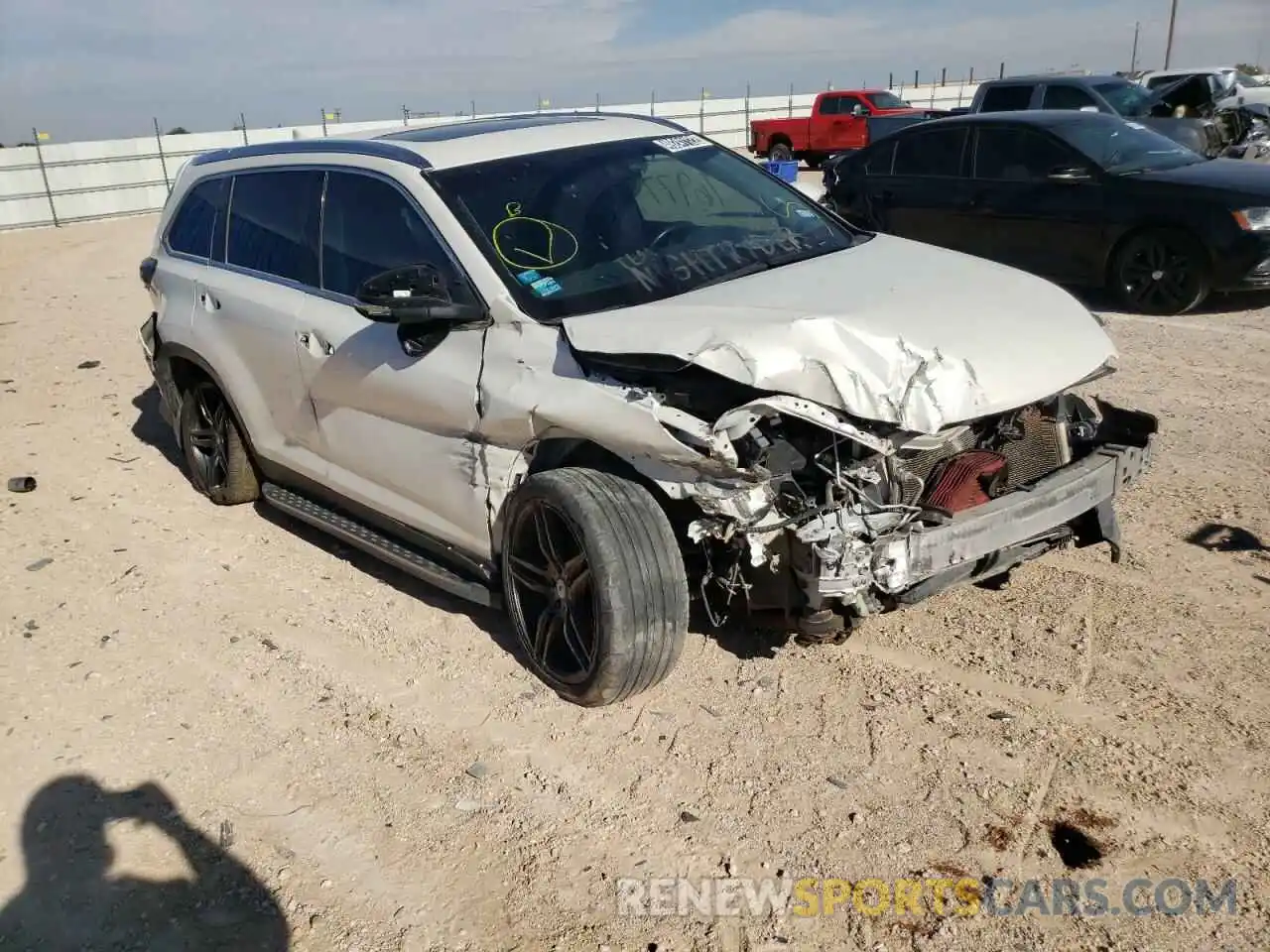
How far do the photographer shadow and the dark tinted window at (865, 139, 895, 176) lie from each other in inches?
357

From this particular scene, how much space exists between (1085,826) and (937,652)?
1.00m

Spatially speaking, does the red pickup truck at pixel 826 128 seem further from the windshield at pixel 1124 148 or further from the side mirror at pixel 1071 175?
the side mirror at pixel 1071 175

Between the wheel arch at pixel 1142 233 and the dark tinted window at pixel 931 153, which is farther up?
the dark tinted window at pixel 931 153

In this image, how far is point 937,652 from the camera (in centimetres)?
393

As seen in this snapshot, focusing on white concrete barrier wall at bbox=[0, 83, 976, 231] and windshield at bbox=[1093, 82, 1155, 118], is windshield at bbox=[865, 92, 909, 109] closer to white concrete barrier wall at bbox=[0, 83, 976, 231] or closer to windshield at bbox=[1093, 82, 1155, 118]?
white concrete barrier wall at bbox=[0, 83, 976, 231]

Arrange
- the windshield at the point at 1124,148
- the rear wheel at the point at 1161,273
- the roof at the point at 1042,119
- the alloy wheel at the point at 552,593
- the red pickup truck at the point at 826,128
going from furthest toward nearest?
the red pickup truck at the point at 826,128
the roof at the point at 1042,119
the windshield at the point at 1124,148
the rear wheel at the point at 1161,273
the alloy wheel at the point at 552,593

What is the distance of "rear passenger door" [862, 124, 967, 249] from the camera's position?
382 inches

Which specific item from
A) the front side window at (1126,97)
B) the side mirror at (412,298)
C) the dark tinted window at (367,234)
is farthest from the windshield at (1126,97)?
the side mirror at (412,298)

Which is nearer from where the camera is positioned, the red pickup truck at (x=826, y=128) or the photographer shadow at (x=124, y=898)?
the photographer shadow at (x=124, y=898)

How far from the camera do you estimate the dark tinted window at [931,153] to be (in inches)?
383

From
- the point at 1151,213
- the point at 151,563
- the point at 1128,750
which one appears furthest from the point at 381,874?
the point at 1151,213

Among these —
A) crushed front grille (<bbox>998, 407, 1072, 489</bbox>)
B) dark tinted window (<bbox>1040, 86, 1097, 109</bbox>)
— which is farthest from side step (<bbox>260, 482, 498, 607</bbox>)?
dark tinted window (<bbox>1040, 86, 1097, 109</bbox>)

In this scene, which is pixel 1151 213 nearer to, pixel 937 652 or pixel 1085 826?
pixel 937 652

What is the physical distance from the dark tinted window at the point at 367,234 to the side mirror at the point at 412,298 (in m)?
0.21
